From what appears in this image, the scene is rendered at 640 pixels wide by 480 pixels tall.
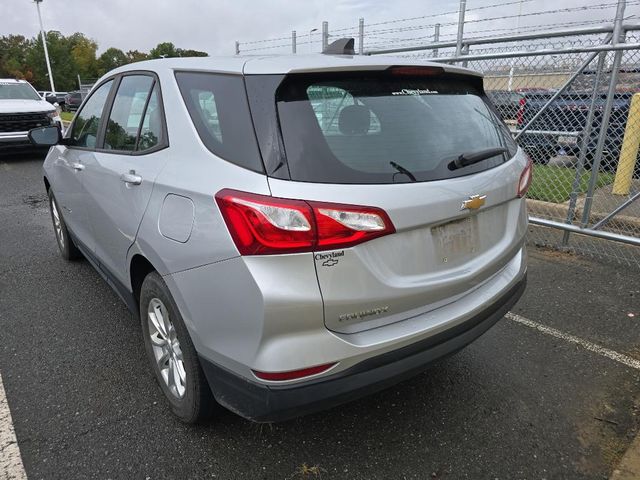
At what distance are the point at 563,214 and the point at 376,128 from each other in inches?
171

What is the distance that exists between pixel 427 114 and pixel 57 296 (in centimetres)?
329

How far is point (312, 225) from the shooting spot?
1.72 metres

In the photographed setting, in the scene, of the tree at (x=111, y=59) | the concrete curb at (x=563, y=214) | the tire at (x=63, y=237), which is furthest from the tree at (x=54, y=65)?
the concrete curb at (x=563, y=214)

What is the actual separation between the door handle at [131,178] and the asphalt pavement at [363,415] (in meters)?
1.16

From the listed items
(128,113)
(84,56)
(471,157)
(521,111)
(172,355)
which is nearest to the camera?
(471,157)

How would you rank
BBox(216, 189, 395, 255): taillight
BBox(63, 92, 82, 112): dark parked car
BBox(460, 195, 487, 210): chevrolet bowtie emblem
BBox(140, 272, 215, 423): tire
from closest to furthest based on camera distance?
BBox(216, 189, 395, 255): taillight
BBox(460, 195, 487, 210): chevrolet bowtie emblem
BBox(140, 272, 215, 423): tire
BBox(63, 92, 82, 112): dark parked car

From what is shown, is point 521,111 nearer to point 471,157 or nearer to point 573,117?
point 573,117

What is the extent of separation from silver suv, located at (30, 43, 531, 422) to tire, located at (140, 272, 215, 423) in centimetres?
1

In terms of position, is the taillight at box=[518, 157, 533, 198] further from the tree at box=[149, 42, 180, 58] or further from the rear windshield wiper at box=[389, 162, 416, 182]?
the tree at box=[149, 42, 180, 58]

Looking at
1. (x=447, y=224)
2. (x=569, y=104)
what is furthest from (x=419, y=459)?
(x=569, y=104)

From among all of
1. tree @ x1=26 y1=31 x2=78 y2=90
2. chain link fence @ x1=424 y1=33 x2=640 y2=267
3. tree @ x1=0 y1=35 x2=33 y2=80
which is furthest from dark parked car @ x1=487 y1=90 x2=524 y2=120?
tree @ x1=26 y1=31 x2=78 y2=90

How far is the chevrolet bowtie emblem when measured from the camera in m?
2.06

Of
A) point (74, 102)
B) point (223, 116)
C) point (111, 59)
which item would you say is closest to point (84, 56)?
point (111, 59)

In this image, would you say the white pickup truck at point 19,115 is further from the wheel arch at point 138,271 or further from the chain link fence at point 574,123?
the wheel arch at point 138,271
